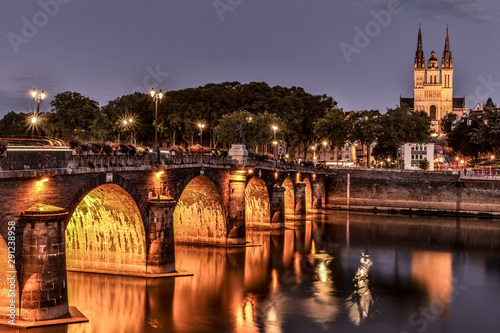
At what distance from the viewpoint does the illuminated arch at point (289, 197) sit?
71.8m

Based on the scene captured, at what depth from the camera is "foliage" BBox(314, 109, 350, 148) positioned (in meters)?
109

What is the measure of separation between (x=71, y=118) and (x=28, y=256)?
8231 centimetres

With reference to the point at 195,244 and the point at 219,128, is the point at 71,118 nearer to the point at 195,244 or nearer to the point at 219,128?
the point at 219,128

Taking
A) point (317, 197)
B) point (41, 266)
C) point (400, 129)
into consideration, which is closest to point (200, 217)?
point (41, 266)

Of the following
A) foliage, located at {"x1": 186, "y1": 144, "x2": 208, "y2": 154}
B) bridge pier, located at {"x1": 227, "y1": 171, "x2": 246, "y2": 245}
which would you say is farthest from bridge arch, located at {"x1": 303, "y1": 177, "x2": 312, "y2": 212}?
bridge pier, located at {"x1": 227, "y1": 171, "x2": 246, "y2": 245}

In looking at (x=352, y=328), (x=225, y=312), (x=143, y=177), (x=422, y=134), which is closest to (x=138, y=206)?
(x=143, y=177)

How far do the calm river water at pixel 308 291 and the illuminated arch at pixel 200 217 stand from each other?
4.80 feet

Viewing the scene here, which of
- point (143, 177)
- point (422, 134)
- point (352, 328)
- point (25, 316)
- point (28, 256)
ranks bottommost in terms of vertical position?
point (352, 328)

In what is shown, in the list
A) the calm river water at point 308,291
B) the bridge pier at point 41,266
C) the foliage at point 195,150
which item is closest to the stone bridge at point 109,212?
the bridge pier at point 41,266

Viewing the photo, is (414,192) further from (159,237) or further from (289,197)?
(159,237)

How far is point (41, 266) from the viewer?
2419cm

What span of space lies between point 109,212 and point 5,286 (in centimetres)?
1139

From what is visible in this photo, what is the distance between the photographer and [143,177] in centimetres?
3497

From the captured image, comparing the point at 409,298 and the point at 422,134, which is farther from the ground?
the point at 422,134
